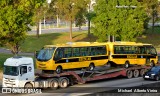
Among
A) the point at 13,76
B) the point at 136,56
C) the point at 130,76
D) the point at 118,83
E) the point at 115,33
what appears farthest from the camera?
the point at 115,33

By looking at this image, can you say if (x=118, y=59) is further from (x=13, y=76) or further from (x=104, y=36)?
(x=104, y=36)

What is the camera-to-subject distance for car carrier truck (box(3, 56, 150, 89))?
85.0 feet

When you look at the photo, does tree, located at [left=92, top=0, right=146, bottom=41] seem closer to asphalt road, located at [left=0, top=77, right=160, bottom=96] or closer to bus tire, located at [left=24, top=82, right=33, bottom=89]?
asphalt road, located at [left=0, top=77, right=160, bottom=96]

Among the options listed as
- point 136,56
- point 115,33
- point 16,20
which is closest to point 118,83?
point 136,56

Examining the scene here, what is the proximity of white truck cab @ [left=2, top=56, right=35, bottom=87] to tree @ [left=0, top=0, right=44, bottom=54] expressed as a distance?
26.0 ft

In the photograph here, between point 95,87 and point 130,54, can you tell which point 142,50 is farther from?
point 95,87

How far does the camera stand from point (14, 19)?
34000 millimetres

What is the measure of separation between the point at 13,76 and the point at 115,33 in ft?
84.6

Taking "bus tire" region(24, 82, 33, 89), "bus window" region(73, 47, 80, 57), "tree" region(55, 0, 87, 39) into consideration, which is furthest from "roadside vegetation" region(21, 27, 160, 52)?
"bus tire" region(24, 82, 33, 89)

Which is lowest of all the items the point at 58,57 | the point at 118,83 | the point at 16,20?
the point at 118,83

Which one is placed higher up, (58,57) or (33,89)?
(58,57)

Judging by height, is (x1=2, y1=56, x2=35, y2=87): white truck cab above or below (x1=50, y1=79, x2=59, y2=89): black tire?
above

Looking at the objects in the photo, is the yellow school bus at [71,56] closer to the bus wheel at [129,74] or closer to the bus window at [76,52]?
the bus window at [76,52]

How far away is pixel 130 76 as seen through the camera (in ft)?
111
